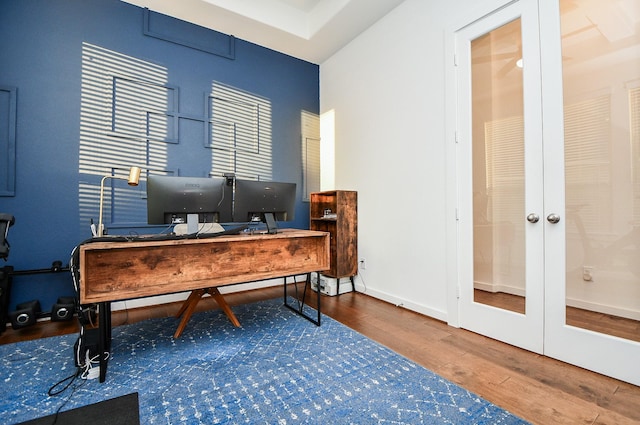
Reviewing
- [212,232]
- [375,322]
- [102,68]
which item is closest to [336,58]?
[102,68]

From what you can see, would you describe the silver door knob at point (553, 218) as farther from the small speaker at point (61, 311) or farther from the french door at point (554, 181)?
the small speaker at point (61, 311)

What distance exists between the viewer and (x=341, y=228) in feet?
11.9

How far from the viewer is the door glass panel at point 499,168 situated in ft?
7.54

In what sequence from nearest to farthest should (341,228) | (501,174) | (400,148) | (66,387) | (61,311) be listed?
(66,387) → (501,174) → (61,311) → (400,148) → (341,228)

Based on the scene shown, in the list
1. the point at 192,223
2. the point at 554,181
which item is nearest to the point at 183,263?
the point at 192,223

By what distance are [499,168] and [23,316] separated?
4188mm

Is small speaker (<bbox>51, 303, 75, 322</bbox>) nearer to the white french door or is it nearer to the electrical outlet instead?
the white french door

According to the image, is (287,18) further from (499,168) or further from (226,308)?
(226,308)

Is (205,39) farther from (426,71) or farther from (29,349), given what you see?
(29,349)

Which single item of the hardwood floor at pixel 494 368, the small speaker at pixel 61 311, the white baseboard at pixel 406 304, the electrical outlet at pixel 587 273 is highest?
the electrical outlet at pixel 587 273

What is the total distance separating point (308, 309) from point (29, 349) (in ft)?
7.25

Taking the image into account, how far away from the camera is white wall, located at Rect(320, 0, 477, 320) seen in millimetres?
2838

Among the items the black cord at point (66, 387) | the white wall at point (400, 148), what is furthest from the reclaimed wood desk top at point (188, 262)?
the white wall at point (400, 148)

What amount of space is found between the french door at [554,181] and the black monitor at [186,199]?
2.07m
